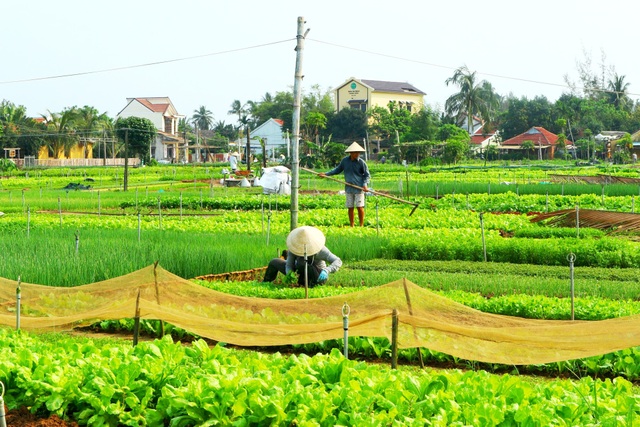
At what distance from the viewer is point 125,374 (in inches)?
210

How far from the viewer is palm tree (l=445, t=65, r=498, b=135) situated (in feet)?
264

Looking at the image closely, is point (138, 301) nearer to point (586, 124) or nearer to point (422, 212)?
point (422, 212)

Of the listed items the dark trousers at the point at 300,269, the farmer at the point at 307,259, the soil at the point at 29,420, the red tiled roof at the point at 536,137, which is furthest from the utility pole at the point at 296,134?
the red tiled roof at the point at 536,137

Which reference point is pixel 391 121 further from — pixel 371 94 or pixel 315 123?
pixel 371 94

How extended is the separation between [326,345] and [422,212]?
13.0 metres

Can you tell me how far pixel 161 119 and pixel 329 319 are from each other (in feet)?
259

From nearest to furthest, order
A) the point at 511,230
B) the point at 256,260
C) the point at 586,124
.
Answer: the point at 256,260, the point at 511,230, the point at 586,124

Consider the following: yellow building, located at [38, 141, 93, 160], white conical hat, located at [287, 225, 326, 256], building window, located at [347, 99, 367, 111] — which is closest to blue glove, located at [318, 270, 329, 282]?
white conical hat, located at [287, 225, 326, 256]

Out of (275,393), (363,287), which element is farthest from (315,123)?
(275,393)

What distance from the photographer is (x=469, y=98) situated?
3189 inches

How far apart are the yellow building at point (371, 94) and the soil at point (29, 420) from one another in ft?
244

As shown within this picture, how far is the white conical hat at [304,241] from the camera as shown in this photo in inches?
407

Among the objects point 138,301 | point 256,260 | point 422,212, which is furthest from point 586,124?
point 138,301

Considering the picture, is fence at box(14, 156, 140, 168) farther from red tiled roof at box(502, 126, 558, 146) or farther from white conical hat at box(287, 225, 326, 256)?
white conical hat at box(287, 225, 326, 256)
